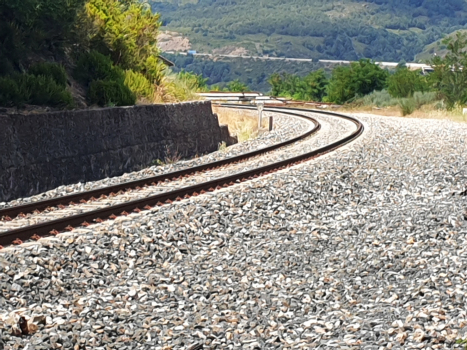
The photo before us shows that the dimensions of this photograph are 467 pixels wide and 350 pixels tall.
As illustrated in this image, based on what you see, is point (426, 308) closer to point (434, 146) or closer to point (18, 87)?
point (18, 87)

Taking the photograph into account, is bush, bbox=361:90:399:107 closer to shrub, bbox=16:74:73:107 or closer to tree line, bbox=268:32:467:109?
tree line, bbox=268:32:467:109

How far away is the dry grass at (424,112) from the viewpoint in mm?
31147

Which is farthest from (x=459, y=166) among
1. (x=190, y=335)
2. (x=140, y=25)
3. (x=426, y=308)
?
(x=140, y=25)

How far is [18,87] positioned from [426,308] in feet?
38.9

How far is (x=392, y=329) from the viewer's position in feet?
22.0

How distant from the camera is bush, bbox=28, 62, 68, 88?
18.0 metres

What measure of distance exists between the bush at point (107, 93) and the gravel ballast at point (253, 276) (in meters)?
7.14

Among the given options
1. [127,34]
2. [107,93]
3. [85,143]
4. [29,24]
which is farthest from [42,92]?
[127,34]

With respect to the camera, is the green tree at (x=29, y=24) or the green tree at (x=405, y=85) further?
the green tree at (x=405, y=85)

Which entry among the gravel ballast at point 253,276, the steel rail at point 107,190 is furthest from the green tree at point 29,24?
the gravel ballast at point 253,276

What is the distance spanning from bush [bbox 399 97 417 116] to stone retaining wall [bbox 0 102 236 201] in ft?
54.3

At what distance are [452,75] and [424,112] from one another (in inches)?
176

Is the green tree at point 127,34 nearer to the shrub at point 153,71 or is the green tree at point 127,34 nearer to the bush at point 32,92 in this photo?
the shrub at point 153,71

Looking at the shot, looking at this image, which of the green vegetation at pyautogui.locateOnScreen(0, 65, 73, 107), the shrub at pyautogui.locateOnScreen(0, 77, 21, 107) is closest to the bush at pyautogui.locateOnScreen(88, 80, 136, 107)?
the green vegetation at pyautogui.locateOnScreen(0, 65, 73, 107)
